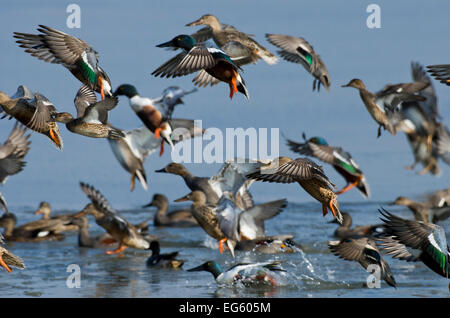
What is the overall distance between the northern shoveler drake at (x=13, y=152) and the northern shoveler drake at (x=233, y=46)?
9.36 ft

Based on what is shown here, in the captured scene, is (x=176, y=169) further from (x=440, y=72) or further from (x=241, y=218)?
(x=440, y=72)

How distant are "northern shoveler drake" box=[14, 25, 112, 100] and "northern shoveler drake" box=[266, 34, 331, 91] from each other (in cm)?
384

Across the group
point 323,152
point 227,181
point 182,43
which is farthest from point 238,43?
point 323,152

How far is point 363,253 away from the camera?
9.42 m

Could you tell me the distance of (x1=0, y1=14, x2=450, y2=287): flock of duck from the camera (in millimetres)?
7398

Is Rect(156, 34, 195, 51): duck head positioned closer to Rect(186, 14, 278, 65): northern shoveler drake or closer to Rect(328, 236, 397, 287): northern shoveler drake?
Rect(186, 14, 278, 65): northern shoveler drake

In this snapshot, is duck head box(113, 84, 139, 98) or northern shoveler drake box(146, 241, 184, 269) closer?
duck head box(113, 84, 139, 98)

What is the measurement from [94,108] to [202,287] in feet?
11.7

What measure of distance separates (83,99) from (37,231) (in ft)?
22.9

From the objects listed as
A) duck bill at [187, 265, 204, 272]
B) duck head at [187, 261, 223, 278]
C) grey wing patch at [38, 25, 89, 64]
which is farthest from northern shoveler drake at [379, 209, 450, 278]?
duck bill at [187, 265, 204, 272]

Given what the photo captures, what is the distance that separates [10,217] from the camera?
15.6m

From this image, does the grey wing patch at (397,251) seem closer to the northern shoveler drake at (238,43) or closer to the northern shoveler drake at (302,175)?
the northern shoveler drake at (302,175)
